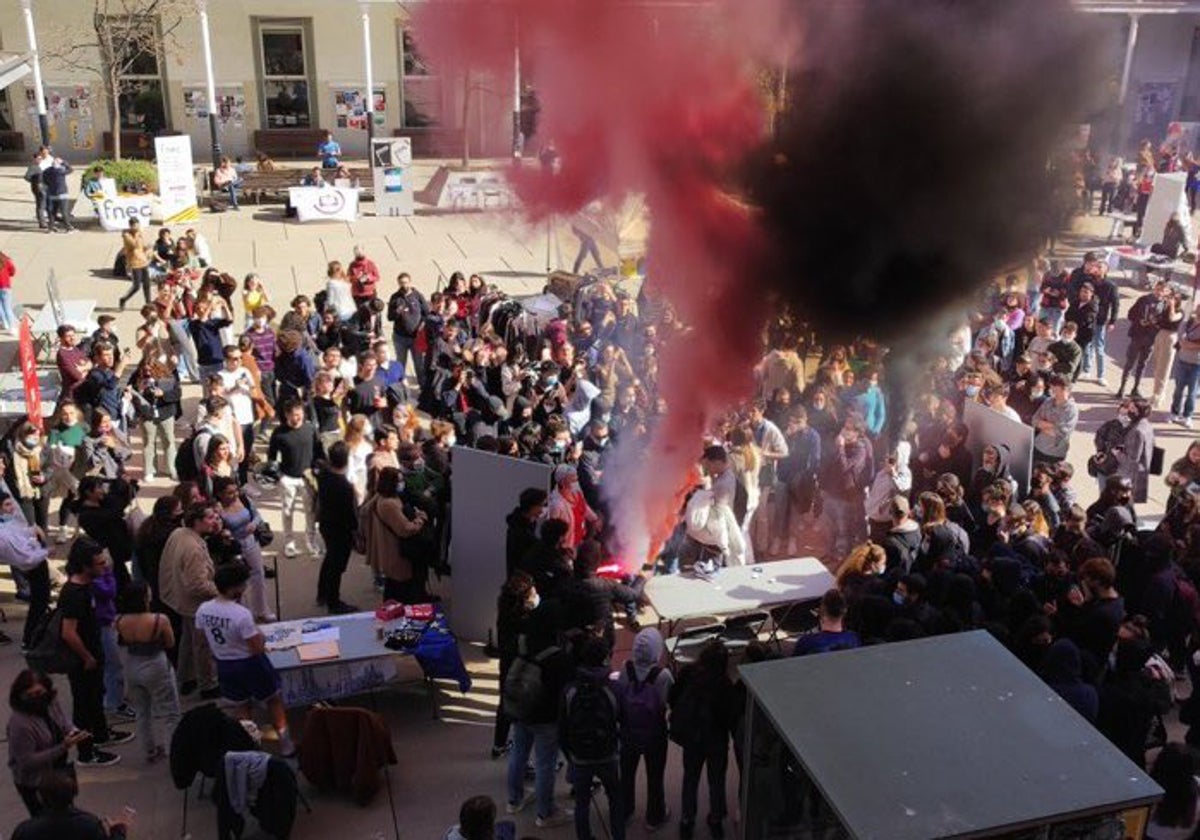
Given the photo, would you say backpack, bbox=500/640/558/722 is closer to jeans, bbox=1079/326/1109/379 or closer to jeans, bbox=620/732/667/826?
jeans, bbox=620/732/667/826

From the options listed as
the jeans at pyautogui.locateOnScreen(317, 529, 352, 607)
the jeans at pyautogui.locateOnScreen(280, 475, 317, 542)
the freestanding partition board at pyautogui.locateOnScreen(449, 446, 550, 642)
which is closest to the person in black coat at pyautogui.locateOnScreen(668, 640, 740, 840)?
the freestanding partition board at pyautogui.locateOnScreen(449, 446, 550, 642)

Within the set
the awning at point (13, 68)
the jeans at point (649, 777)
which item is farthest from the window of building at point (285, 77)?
the jeans at point (649, 777)

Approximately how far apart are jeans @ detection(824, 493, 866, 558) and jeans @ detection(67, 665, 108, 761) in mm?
5844

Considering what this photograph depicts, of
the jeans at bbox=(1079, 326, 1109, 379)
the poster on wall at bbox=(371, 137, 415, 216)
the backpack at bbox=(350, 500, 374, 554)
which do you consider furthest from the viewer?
the poster on wall at bbox=(371, 137, 415, 216)

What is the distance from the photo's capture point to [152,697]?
273 inches

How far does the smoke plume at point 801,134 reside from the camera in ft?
21.0

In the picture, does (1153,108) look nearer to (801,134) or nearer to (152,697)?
(801,134)

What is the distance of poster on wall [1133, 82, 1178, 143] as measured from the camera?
97.5 ft

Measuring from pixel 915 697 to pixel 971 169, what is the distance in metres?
3.61

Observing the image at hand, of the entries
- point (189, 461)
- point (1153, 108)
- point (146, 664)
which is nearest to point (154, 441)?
point (189, 461)

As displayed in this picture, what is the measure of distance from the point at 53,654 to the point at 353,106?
23.8m

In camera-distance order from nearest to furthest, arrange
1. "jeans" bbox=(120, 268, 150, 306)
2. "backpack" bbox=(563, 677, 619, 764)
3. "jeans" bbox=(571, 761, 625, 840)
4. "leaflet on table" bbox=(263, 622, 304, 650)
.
→ "backpack" bbox=(563, 677, 619, 764)
"jeans" bbox=(571, 761, 625, 840)
"leaflet on table" bbox=(263, 622, 304, 650)
"jeans" bbox=(120, 268, 150, 306)

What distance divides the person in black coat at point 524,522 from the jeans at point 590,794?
1960 millimetres

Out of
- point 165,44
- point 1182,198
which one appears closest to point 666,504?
point 1182,198
